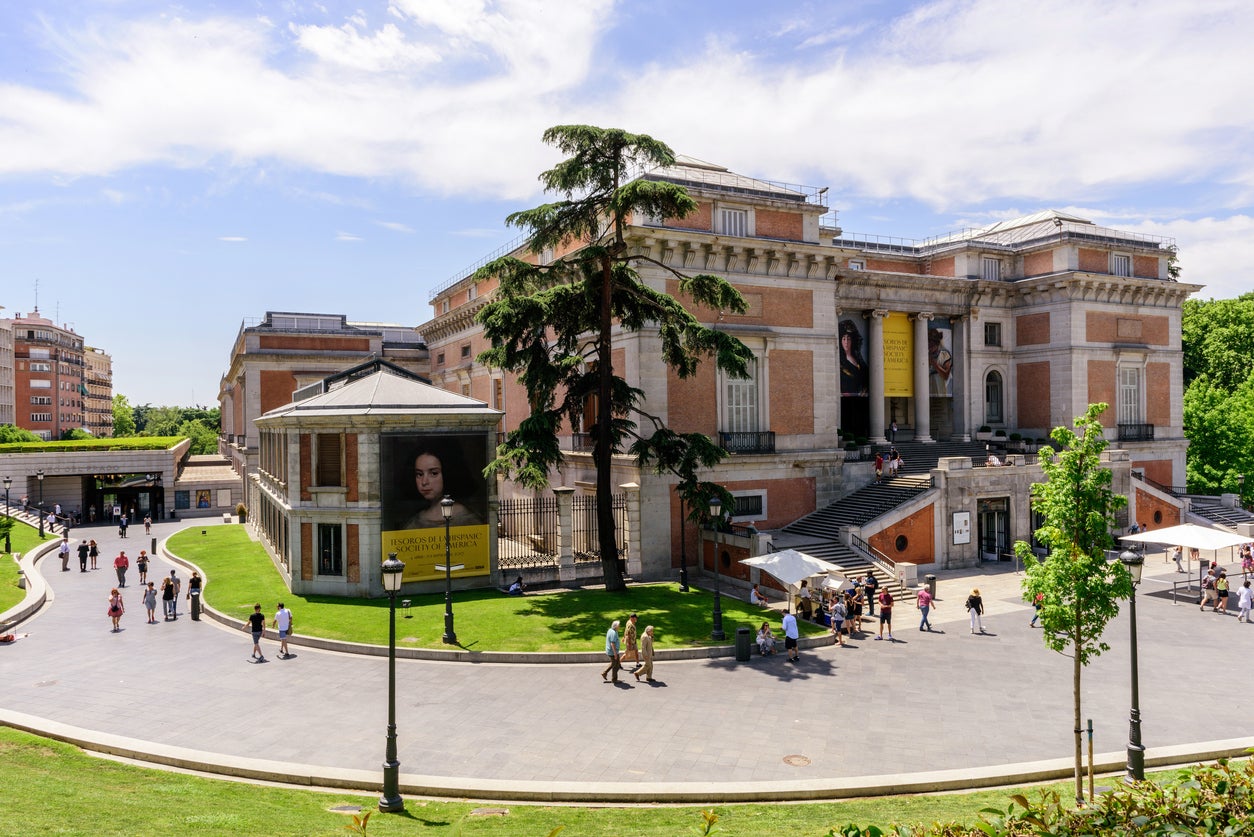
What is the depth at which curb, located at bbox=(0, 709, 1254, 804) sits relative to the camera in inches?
509

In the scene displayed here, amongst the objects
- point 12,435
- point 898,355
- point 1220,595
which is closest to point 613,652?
point 1220,595

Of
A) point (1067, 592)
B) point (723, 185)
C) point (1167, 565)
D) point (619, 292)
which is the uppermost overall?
point (723, 185)

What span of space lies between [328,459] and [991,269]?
36.3 meters

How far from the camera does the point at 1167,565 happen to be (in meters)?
34.1

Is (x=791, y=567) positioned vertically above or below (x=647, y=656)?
above

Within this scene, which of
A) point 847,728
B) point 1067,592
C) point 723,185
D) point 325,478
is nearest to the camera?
point 1067,592

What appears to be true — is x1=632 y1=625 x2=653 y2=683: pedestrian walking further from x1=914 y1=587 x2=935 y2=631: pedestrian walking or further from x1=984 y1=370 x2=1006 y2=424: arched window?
x1=984 y1=370 x2=1006 y2=424: arched window

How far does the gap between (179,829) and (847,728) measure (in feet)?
38.2

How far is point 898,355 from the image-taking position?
42.3 meters

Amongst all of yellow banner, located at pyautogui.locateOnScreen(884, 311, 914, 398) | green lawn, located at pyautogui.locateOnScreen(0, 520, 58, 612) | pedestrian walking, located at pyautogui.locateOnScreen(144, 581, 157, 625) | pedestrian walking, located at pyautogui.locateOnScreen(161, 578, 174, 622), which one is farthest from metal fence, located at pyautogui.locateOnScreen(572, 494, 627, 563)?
green lawn, located at pyautogui.locateOnScreen(0, 520, 58, 612)

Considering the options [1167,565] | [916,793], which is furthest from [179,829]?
[1167,565]

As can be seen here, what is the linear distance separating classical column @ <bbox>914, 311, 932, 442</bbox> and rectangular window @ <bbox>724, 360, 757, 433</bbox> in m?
12.5

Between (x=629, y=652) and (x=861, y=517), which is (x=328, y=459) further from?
(x=861, y=517)

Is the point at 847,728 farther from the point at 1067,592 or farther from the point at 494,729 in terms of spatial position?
the point at 494,729
